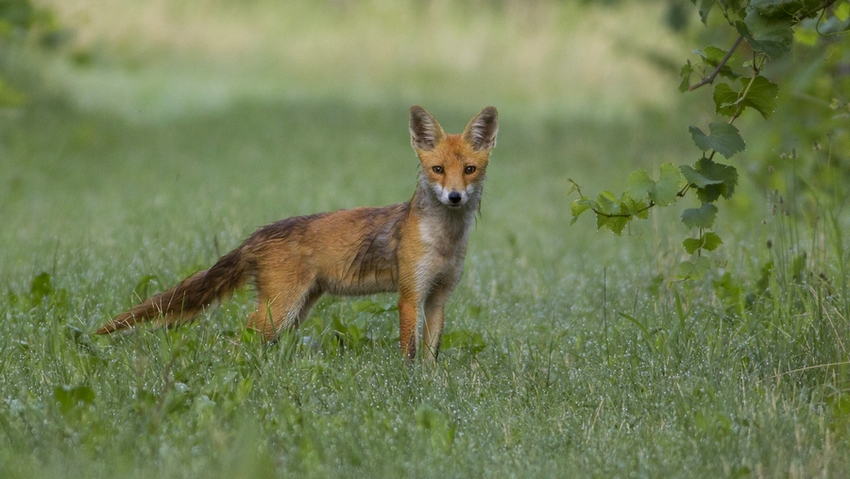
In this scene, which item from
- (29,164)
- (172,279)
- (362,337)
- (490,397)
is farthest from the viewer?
(29,164)

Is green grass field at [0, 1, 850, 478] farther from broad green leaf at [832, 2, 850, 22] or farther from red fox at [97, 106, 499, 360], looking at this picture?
broad green leaf at [832, 2, 850, 22]

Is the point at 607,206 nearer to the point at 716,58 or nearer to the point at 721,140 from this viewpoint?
the point at 721,140

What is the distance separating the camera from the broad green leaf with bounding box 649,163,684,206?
176 inches

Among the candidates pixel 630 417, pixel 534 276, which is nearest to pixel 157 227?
pixel 534 276

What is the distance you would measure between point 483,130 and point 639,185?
131cm

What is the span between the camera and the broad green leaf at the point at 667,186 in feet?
14.7

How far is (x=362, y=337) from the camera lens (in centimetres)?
535

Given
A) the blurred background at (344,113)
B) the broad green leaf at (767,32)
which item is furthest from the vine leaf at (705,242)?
the broad green leaf at (767,32)

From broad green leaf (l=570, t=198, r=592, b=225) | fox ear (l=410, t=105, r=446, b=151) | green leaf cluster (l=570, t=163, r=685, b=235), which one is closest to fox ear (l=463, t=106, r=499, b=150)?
fox ear (l=410, t=105, r=446, b=151)

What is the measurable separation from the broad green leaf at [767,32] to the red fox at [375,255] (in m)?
1.59

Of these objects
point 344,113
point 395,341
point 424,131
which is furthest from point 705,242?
point 344,113

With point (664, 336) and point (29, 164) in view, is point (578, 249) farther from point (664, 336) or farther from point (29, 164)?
point (29, 164)

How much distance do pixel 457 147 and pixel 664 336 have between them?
1.54m

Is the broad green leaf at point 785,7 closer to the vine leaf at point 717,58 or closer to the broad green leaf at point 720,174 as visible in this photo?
the vine leaf at point 717,58
